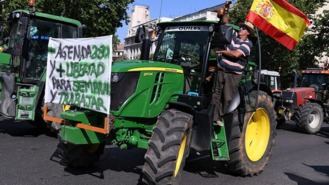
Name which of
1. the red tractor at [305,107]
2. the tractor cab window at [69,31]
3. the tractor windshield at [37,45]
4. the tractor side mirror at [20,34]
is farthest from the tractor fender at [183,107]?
the red tractor at [305,107]

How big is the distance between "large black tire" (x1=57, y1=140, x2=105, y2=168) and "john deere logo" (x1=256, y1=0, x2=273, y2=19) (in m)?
3.39

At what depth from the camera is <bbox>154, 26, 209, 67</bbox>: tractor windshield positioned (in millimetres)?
7883

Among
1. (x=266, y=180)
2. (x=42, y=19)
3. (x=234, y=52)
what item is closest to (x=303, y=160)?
(x=266, y=180)

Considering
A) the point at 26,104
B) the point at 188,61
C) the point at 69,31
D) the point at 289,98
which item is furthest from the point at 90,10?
the point at 188,61

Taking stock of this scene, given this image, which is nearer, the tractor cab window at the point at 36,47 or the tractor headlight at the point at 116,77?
the tractor headlight at the point at 116,77

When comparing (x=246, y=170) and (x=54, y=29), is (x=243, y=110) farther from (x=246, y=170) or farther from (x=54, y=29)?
(x=54, y=29)

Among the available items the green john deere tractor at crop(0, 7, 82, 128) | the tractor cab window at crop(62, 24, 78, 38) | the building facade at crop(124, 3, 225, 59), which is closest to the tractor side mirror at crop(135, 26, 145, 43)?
the building facade at crop(124, 3, 225, 59)

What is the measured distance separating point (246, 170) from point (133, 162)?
77.1 inches

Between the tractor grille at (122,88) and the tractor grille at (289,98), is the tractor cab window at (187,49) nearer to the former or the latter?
the tractor grille at (122,88)

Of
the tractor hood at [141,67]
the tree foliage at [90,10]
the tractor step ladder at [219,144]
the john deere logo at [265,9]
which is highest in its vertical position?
the tree foliage at [90,10]

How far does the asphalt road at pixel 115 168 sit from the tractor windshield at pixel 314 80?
25.6 ft

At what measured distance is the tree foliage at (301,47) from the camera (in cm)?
2934

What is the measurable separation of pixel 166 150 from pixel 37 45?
6.09 metres

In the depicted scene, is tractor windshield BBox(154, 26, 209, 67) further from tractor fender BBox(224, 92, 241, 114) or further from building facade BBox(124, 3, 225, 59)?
tractor fender BBox(224, 92, 241, 114)
